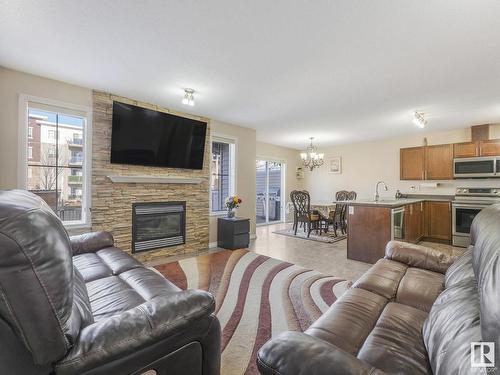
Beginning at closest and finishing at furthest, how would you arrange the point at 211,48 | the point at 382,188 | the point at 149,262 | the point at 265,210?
the point at 211,48 → the point at 149,262 → the point at 382,188 → the point at 265,210

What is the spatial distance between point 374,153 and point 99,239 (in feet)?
21.6

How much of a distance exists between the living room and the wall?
0.10m

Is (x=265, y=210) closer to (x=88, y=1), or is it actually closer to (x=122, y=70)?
(x=122, y=70)

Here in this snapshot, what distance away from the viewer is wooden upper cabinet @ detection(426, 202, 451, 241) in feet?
16.8

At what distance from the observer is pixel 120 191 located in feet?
12.2

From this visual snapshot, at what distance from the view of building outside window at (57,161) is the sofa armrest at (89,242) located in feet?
3.72

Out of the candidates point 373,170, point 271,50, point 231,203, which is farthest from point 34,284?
point 373,170

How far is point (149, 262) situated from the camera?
152 inches

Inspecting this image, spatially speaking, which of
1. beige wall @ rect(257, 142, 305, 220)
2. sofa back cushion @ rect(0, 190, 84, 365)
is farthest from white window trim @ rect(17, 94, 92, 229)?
beige wall @ rect(257, 142, 305, 220)

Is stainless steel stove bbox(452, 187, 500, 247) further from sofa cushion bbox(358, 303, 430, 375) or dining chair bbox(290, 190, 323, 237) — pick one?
sofa cushion bbox(358, 303, 430, 375)

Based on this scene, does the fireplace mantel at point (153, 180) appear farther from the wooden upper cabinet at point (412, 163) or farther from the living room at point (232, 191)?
the wooden upper cabinet at point (412, 163)

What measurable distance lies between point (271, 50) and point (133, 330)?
243cm

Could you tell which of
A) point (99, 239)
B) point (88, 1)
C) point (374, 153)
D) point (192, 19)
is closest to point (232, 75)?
point (192, 19)

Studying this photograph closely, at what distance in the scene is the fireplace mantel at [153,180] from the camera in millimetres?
3625
